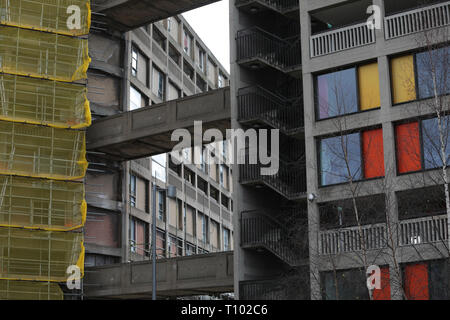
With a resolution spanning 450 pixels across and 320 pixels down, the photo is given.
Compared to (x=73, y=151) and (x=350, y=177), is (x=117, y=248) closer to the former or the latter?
(x=73, y=151)

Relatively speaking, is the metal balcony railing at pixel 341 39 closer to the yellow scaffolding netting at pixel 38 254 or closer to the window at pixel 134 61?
the yellow scaffolding netting at pixel 38 254

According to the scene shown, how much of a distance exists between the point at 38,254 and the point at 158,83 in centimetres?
2171

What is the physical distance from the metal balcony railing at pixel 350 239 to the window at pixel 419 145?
2.90 m

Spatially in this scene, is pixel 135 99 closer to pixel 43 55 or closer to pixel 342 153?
pixel 43 55

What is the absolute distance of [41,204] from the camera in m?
45.5

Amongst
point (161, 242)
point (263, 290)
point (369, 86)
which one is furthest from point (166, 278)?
point (161, 242)

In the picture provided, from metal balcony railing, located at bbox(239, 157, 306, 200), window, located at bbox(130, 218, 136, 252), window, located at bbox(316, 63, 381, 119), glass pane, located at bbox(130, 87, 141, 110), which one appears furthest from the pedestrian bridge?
glass pane, located at bbox(130, 87, 141, 110)

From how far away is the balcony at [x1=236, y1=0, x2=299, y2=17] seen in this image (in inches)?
1705

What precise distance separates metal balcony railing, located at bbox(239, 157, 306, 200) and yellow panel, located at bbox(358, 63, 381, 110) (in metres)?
4.25

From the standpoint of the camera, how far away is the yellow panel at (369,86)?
128 ft

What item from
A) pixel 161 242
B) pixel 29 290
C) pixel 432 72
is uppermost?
pixel 432 72

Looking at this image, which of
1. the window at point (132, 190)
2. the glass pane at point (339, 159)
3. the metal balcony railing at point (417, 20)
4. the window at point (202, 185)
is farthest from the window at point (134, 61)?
the metal balcony railing at point (417, 20)

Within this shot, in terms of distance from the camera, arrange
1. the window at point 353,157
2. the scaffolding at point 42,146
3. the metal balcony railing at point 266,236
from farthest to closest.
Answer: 1. the scaffolding at point 42,146
2. the metal balcony railing at point 266,236
3. the window at point 353,157

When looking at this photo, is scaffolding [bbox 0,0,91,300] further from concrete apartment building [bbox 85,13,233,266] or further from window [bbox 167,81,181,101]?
window [bbox 167,81,181,101]
